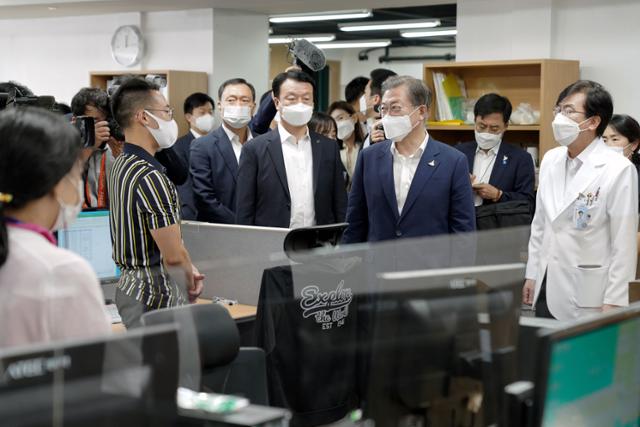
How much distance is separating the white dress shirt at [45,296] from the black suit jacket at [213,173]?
3315 millimetres

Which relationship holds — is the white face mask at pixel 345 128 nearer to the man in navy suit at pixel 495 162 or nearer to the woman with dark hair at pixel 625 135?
the man in navy suit at pixel 495 162

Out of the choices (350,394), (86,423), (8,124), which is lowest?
(350,394)

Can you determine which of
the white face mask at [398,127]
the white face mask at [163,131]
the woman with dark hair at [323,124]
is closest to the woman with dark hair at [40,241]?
the white face mask at [163,131]

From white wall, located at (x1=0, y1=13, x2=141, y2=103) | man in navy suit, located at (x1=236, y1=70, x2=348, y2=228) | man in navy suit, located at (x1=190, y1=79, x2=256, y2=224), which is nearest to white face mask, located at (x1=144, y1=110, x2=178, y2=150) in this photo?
man in navy suit, located at (x1=236, y1=70, x2=348, y2=228)

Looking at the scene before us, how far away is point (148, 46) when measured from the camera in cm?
859

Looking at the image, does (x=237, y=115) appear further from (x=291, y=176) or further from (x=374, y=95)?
(x=291, y=176)

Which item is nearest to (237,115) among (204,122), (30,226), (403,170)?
(204,122)

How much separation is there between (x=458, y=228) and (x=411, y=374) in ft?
→ 6.71

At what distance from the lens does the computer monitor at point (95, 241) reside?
3.68 meters

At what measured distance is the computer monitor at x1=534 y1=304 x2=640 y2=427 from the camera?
1.54 metres

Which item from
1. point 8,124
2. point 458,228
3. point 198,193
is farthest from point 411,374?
point 198,193

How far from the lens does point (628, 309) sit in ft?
5.90

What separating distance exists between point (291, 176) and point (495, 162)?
1450 mm

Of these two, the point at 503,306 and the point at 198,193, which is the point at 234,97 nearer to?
the point at 198,193
